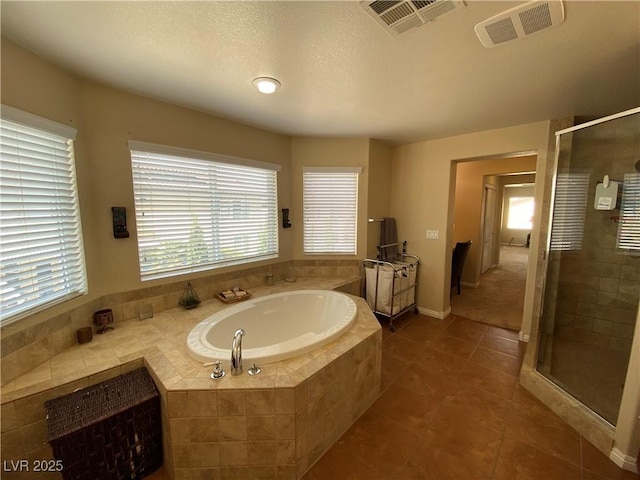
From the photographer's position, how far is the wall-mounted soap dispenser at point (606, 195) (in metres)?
2.10

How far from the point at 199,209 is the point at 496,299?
15.4 ft

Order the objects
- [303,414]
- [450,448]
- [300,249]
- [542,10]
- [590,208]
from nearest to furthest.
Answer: [542,10] → [303,414] → [450,448] → [590,208] → [300,249]

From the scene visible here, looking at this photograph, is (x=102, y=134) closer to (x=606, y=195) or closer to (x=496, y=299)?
(x=606, y=195)

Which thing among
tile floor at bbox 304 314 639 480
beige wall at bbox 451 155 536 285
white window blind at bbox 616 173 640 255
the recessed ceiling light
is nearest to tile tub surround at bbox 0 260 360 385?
tile floor at bbox 304 314 639 480

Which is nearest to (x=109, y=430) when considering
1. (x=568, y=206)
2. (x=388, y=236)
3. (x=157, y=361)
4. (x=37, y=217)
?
(x=157, y=361)

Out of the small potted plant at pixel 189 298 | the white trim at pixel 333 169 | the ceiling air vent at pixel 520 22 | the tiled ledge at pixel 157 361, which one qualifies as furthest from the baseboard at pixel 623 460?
the small potted plant at pixel 189 298

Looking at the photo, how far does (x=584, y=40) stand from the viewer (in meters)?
1.38

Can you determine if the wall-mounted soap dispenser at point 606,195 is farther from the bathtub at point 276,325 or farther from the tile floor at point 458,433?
the bathtub at point 276,325

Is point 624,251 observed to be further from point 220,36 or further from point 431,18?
point 220,36

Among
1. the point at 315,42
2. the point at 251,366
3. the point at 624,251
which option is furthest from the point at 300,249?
the point at 624,251

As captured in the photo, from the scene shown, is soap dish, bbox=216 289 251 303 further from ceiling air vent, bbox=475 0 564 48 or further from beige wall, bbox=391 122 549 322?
ceiling air vent, bbox=475 0 564 48

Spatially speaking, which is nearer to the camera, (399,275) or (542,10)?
(542,10)

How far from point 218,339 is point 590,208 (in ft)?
11.2

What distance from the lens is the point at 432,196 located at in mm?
3424
